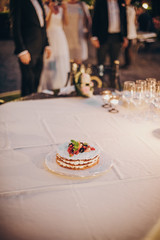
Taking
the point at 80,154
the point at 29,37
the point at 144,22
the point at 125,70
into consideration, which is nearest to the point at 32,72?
the point at 29,37

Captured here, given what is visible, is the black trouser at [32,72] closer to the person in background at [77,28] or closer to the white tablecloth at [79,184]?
the person in background at [77,28]

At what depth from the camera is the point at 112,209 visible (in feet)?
4.12

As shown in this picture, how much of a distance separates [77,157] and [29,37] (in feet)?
9.56

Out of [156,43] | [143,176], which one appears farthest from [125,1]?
[156,43]

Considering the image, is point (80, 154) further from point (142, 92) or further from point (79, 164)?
point (142, 92)

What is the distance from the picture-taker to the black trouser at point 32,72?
13.8ft

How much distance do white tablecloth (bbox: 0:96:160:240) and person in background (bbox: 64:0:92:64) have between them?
2875 mm

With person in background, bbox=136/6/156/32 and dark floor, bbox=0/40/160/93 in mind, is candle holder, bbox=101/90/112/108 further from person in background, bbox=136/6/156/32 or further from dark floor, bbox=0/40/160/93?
person in background, bbox=136/6/156/32

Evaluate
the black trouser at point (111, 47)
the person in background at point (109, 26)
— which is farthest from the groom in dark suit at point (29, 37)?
the black trouser at point (111, 47)

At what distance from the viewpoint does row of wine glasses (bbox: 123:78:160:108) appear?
2.36 m

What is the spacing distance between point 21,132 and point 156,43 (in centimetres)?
835

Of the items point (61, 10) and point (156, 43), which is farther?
point (156, 43)

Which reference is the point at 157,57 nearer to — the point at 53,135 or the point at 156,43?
the point at 156,43

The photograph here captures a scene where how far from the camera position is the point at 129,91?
2498mm
